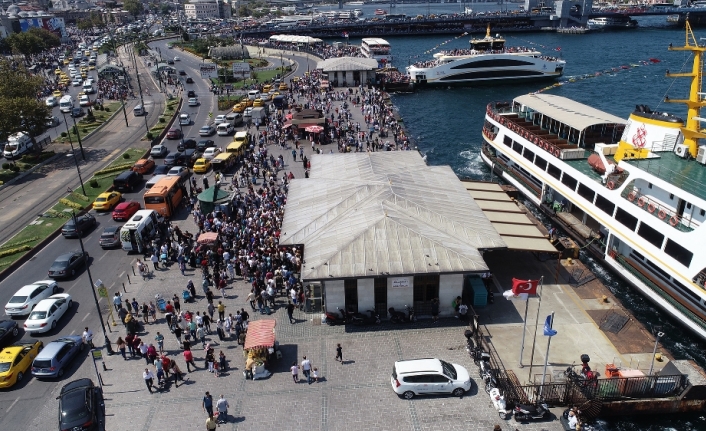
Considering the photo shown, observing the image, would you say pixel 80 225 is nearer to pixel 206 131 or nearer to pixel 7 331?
pixel 7 331

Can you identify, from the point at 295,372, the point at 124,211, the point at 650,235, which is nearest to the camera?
the point at 295,372

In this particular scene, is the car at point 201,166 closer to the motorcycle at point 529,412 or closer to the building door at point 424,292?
the building door at point 424,292

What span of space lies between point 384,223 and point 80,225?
23.9 metres

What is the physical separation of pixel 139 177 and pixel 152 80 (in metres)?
64.8

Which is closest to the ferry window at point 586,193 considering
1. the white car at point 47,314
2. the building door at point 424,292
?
the building door at point 424,292

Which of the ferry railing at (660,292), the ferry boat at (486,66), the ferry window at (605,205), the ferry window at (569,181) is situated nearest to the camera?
the ferry railing at (660,292)

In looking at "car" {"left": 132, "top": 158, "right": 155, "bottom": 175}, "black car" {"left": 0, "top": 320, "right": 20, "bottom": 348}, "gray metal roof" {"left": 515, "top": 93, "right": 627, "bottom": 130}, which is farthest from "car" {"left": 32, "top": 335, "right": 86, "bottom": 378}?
"gray metal roof" {"left": 515, "top": 93, "right": 627, "bottom": 130}

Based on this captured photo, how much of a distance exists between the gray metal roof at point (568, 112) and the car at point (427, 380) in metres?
24.2

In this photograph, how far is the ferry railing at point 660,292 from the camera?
24.6 meters

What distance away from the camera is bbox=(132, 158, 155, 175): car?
158 ft

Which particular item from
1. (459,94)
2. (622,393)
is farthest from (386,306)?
(459,94)

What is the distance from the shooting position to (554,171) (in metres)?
38.2

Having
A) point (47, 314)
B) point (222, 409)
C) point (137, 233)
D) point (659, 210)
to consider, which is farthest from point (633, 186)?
point (47, 314)

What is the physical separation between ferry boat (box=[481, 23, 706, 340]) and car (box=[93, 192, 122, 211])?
34.6 metres
